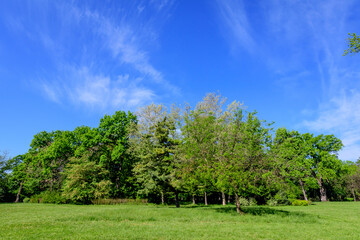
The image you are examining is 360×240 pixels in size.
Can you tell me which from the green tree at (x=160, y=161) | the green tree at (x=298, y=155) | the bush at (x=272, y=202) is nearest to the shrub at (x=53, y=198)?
the green tree at (x=160, y=161)

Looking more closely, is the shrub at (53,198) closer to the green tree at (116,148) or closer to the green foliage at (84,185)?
the green foliage at (84,185)

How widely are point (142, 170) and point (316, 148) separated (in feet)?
152

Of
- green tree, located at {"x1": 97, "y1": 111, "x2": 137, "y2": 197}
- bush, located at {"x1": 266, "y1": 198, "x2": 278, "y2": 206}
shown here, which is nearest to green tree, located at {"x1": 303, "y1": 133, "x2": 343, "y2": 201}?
bush, located at {"x1": 266, "y1": 198, "x2": 278, "y2": 206}

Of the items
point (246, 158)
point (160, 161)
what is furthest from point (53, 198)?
point (246, 158)

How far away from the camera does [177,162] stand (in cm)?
2683

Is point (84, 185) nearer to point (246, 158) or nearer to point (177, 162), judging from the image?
point (177, 162)

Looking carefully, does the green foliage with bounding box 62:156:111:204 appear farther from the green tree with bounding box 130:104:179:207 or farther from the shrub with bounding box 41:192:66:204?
the green tree with bounding box 130:104:179:207

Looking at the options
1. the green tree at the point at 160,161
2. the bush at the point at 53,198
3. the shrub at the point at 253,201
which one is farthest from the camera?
the bush at the point at 53,198

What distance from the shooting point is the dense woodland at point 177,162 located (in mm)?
18828

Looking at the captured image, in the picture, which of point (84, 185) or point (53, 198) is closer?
point (84, 185)

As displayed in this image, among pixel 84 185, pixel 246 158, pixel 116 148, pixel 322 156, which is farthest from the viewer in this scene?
pixel 322 156

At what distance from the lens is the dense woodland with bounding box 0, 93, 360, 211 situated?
61.8ft

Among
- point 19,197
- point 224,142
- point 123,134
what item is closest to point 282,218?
point 224,142

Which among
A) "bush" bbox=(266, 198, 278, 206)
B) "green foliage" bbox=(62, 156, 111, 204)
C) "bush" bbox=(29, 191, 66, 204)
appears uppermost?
"green foliage" bbox=(62, 156, 111, 204)
